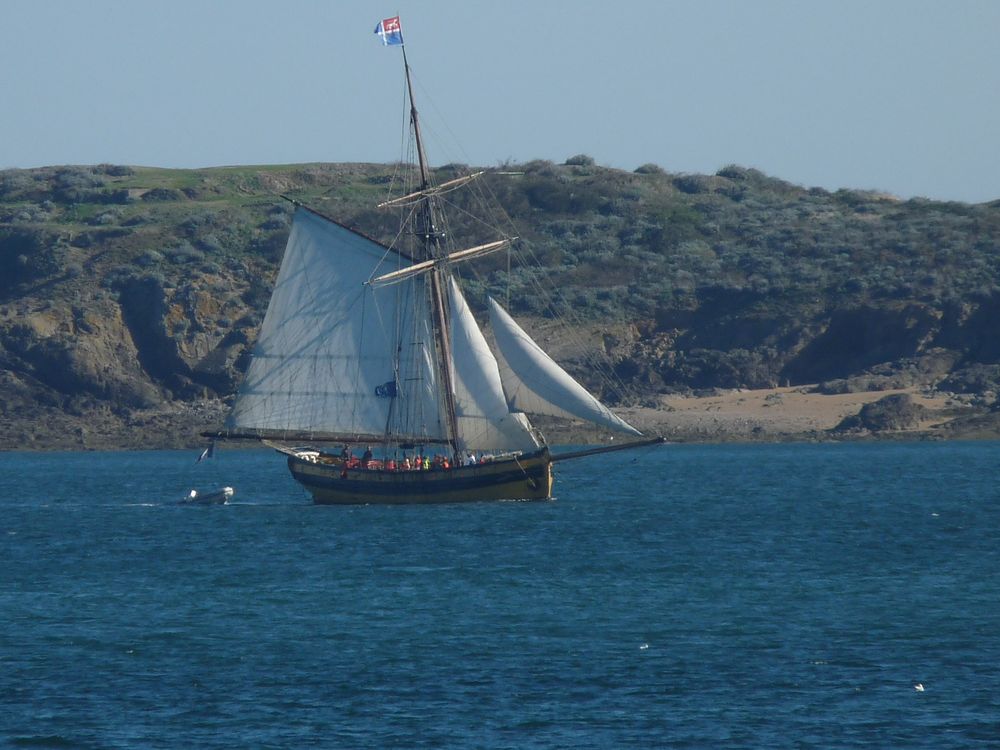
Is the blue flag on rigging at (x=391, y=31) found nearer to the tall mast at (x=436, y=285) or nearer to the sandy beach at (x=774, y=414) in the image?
the tall mast at (x=436, y=285)

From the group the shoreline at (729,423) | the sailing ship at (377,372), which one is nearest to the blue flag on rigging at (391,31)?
the sailing ship at (377,372)

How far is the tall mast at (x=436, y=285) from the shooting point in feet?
189

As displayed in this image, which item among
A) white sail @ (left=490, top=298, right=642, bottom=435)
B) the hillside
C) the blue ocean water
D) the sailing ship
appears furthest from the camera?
the hillside

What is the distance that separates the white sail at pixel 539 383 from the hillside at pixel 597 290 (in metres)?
38.9

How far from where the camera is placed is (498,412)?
184ft

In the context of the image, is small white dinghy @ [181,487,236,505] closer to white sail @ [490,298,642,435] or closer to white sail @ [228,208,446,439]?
white sail @ [228,208,446,439]

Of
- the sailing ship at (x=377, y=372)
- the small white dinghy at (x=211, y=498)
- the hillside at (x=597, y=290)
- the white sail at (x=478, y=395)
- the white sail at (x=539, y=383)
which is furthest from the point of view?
the hillside at (x=597, y=290)

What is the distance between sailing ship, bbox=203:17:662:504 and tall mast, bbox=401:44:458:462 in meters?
0.05

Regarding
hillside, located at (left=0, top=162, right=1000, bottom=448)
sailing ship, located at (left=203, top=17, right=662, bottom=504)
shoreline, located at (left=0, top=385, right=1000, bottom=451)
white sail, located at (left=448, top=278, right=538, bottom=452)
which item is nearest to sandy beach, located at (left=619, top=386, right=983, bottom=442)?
shoreline, located at (left=0, top=385, right=1000, bottom=451)

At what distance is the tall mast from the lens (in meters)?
57.6

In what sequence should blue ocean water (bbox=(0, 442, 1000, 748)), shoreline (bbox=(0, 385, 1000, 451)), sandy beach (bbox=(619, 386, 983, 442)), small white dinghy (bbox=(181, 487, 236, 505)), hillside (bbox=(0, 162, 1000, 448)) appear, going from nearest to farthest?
blue ocean water (bbox=(0, 442, 1000, 748)) < small white dinghy (bbox=(181, 487, 236, 505)) < shoreline (bbox=(0, 385, 1000, 451)) < sandy beach (bbox=(619, 386, 983, 442)) < hillside (bbox=(0, 162, 1000, 448))

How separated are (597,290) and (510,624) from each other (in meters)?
84.0

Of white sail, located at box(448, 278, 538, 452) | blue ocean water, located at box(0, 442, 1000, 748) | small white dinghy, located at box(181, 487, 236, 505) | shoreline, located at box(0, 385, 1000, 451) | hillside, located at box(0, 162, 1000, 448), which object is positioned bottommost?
blue ocean water, located at box(0, 442, 1000, 748)

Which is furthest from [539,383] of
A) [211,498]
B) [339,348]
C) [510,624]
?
[510,624]
